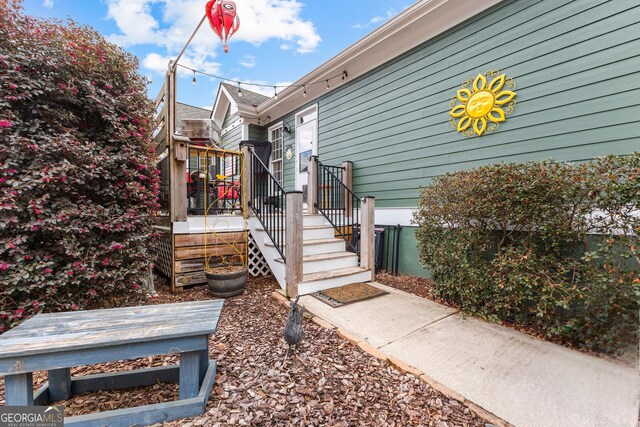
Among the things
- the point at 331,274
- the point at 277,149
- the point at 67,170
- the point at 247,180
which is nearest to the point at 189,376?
the point at 67,170

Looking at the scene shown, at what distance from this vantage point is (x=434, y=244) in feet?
10.4

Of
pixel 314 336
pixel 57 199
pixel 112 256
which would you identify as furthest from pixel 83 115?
pixel 314 336

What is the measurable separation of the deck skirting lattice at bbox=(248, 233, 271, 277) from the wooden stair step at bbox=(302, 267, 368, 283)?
1.09 m

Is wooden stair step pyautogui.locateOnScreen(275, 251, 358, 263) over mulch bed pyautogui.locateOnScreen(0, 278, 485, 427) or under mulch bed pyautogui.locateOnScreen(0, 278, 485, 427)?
over

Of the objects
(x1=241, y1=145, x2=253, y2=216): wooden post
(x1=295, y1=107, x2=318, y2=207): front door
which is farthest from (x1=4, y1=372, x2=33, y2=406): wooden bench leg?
(x1=295, y1=107, x2=318, y2=207): front door

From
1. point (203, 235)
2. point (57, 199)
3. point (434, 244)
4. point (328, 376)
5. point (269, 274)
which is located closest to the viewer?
point (328, 376)

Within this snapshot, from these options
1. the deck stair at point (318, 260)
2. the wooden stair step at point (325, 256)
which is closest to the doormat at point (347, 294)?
the deck stair at point (318, 260)

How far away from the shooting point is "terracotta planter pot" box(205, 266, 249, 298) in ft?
10.5

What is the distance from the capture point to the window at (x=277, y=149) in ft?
24.0

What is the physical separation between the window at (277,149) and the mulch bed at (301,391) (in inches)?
222

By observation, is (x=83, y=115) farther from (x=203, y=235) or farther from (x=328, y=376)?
(x=328, y=376)

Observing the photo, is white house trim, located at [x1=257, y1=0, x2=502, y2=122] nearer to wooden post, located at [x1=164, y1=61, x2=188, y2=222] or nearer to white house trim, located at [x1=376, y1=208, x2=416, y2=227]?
white house trim, located at [x1=376, y1=208, x2=416, y2=227]

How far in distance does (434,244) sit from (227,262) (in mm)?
2752

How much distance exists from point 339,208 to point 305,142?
8.22ft
